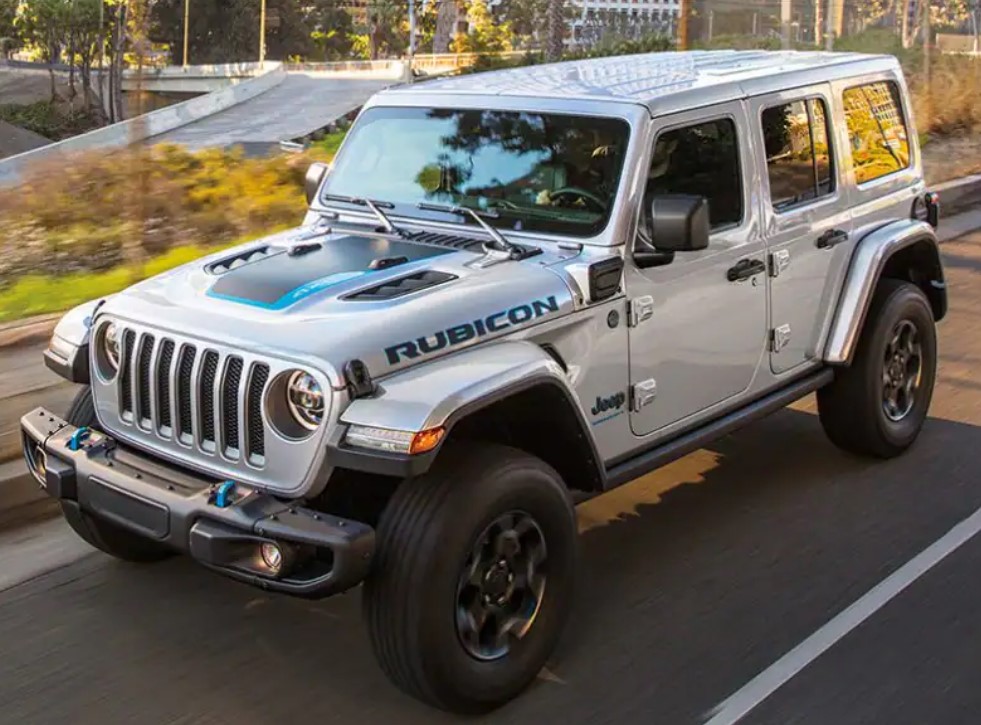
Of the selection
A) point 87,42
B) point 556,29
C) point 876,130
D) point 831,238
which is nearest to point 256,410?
point 831,238

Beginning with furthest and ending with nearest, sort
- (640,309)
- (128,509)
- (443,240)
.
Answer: (443,240), (640,309), (128,509)

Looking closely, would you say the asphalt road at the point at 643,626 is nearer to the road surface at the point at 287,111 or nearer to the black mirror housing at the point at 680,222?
the black mirror housing at the point at 680,222

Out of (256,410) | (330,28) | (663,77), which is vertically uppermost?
(330,28)

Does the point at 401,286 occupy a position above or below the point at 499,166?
below

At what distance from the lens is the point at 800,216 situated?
5.44m

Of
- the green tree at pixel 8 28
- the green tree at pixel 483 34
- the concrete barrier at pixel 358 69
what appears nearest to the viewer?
the green tree at pixel 483 34

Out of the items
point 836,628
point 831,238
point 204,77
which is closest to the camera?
point 836,628

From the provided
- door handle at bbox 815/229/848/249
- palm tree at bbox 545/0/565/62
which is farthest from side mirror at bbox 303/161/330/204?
palm tree at bbox 545/0/565/62

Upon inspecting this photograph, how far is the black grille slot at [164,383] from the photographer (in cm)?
402

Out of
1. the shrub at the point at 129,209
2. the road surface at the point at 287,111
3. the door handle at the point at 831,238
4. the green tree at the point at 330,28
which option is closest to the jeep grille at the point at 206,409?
the door handle at the point at 831,238

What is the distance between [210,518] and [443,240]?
1.53 meters

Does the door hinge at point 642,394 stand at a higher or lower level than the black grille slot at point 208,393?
lower

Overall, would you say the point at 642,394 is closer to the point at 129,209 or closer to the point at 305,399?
the point at 305,399

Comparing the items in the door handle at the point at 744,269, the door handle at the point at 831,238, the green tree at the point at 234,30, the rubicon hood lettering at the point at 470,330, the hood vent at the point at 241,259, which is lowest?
the rubicon hood lettering at the point at 470,330
